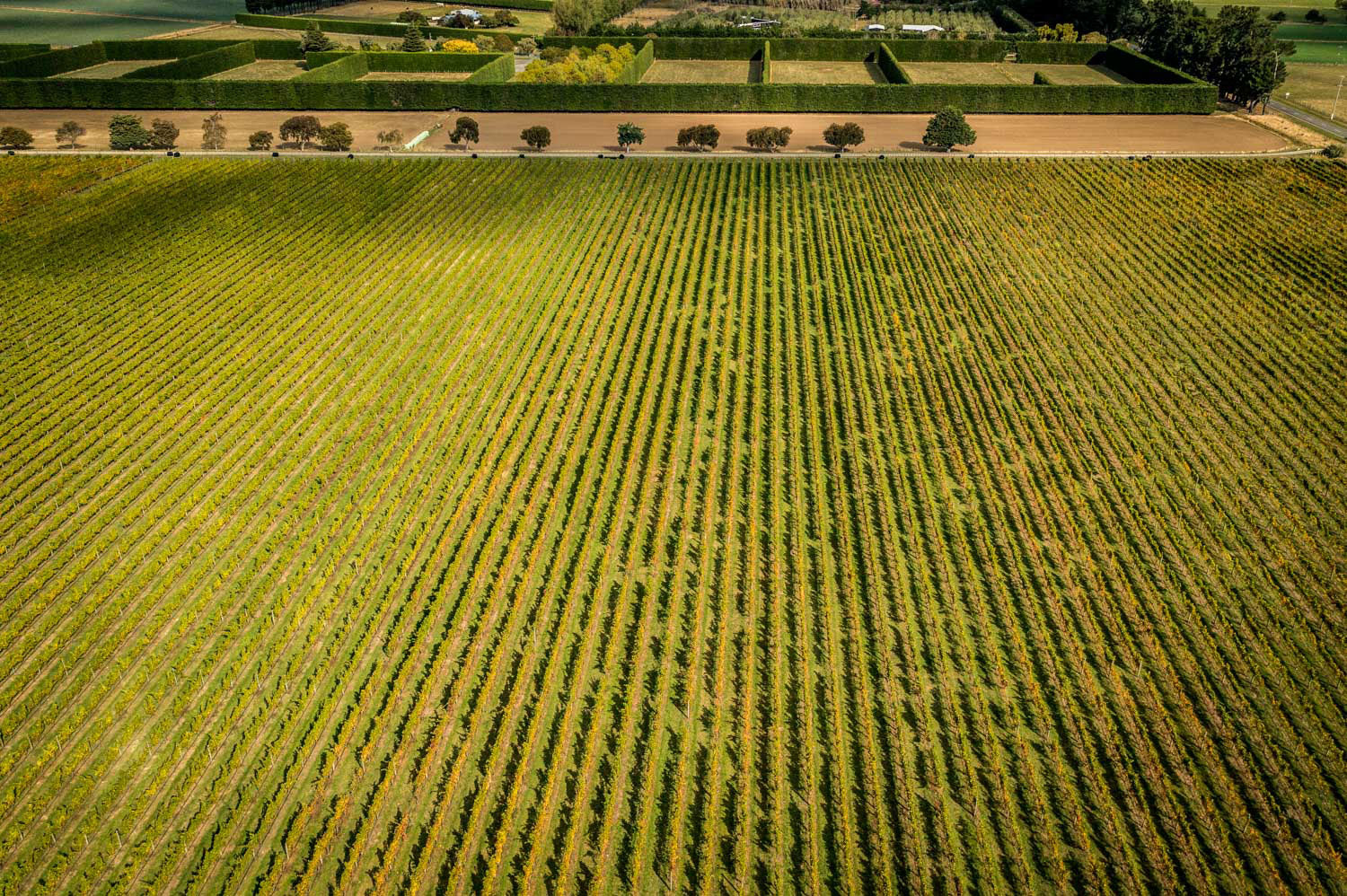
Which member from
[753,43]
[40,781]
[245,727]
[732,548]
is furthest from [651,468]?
[753,43]

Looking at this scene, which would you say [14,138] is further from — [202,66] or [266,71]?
[266,71]

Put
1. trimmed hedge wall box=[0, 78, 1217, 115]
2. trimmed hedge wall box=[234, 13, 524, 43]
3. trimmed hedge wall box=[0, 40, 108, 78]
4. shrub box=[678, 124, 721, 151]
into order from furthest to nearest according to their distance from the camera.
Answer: trimmed hedge wall box=[234, 13, 524, 43] < trimmed hedge wall box=[0, 40, 108, 78] < trimmed hedge wall box=[0, 78, 1217, 115] < shrub box=[678, 124, 721, 151]

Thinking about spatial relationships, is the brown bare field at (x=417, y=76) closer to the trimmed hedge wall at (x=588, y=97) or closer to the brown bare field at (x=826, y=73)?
the trimmed hedge wall at (x=588, y=97)

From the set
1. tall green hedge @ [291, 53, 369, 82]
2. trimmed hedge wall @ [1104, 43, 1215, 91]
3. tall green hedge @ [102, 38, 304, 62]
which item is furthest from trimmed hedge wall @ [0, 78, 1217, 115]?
tall green hedge @ [102, 38, 304, 62]

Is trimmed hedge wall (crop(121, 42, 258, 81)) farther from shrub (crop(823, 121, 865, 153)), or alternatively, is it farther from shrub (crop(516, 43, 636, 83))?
shrub (crop(823, 121, 865, 153))

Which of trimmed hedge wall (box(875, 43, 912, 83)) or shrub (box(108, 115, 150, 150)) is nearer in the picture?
shrub (box(108, 115, 150, 150))

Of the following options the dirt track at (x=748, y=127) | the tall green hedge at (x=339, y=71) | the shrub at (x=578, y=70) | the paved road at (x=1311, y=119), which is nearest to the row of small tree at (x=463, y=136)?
the dirt track at (x=748, y=127)

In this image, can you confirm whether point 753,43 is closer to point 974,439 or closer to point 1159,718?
point 974,439
